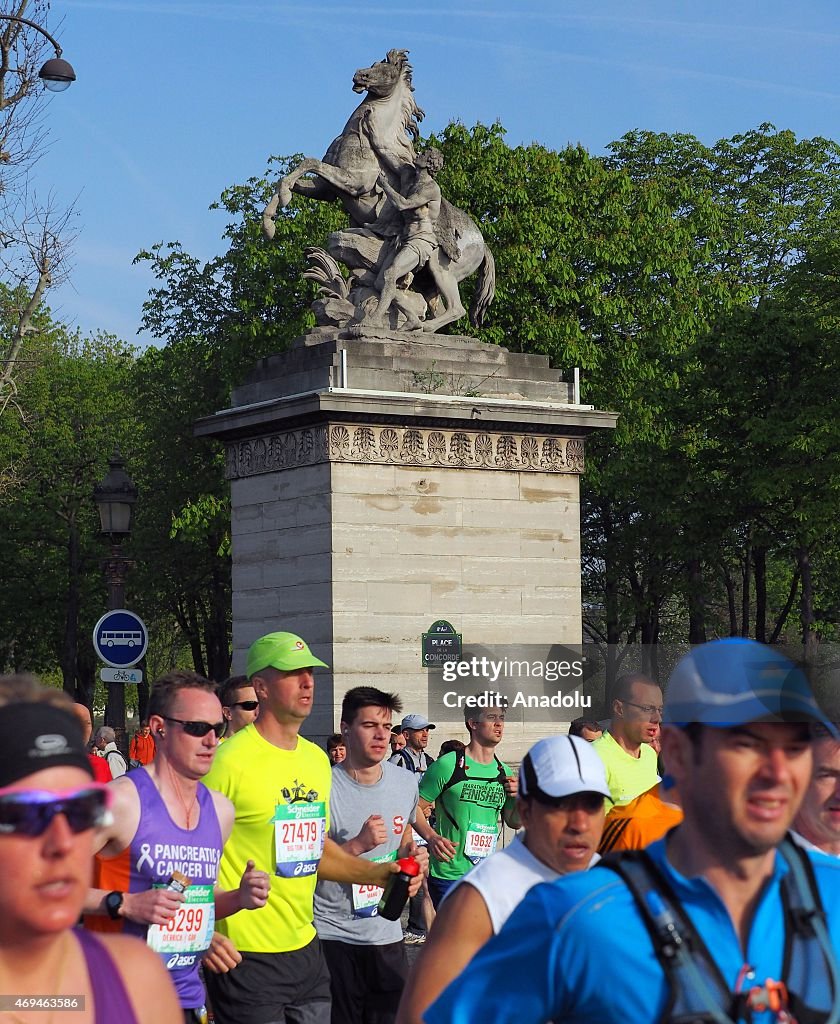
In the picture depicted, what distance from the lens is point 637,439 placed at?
38.1 metres

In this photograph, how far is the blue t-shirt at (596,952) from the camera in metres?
2.79

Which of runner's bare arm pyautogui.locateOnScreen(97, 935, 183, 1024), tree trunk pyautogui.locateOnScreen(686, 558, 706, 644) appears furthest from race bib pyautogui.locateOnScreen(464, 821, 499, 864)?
tree trunk pyautogui.locateOnScreen(686, 558, 706, 644)

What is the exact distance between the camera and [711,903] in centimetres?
281

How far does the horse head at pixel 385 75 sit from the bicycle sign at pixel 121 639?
7736mm

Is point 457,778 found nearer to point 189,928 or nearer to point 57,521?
point 189,928

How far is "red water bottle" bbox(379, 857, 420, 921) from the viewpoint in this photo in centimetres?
754

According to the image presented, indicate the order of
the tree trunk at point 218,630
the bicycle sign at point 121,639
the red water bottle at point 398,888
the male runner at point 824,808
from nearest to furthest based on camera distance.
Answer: the male runner at point 824,808
the red water bottle at point 398,888
the bicycle sign at point 121,639
the tree trunk at point 218,630

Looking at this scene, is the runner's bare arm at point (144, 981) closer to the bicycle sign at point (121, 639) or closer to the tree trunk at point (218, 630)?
the bicycle sign at point (121, 639)

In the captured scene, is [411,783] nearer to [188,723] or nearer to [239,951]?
[239,951]

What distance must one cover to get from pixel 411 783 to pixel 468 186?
28427 millimetres

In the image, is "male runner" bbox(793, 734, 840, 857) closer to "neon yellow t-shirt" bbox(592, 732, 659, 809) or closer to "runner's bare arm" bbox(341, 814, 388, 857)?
"runner's bare arm" bbox(341, 814, 388, 857)

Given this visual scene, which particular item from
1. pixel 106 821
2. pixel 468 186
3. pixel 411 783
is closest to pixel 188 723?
pixel 411 783

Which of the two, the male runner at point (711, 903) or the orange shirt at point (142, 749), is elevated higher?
the male runner at point (711, 903)

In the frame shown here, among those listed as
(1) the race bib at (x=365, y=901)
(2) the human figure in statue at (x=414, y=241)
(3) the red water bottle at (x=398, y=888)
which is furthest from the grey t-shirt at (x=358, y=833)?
(2) the human figure in statue at (x=414, y=241)
